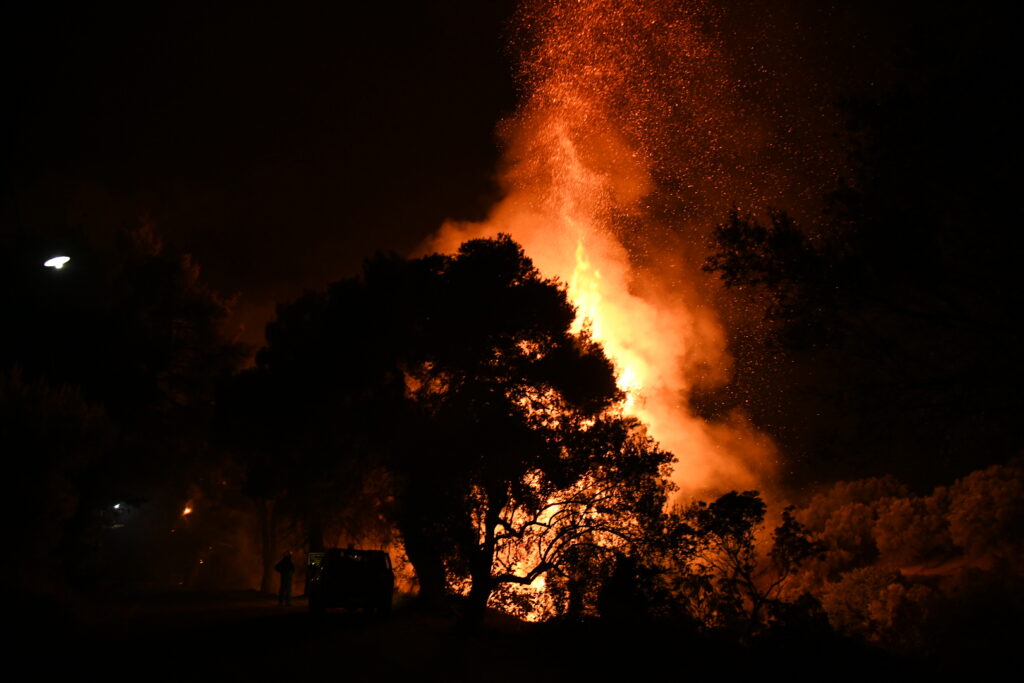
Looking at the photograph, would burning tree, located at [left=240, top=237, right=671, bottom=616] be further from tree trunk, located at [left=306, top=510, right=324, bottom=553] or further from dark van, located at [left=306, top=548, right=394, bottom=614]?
tree trunk, located at [left=306, top=510, right=324, bottom=553]

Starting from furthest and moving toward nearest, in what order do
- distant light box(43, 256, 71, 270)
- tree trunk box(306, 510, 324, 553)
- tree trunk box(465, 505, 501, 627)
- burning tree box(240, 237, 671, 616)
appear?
tree trunk box(306, 510, 324, 553), tree trunk box(465, 505, 501, 627), burning tree box(240, 237, 671, 616), distant light box(43, 256, 71, 270)

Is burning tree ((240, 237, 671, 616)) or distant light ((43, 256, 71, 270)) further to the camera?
burning tree ((240, 237, 671, 616))

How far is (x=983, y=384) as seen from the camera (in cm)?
1125

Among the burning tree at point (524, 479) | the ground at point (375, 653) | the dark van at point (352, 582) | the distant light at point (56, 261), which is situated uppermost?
the distant light at point (56, 261)

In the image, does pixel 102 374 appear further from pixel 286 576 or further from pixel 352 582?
pixel 352 582

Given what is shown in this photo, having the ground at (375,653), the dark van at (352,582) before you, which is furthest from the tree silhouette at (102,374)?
the dark van at (352,582)

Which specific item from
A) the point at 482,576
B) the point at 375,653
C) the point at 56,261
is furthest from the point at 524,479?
the point at 56,261

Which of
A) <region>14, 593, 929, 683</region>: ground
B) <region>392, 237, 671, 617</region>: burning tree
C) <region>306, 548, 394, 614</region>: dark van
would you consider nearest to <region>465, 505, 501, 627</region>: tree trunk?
<region>392, 237, 671, 617</region>: burning tree

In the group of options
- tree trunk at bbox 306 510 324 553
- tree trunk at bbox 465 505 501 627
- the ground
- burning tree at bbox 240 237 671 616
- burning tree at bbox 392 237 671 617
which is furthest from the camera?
tree trunk at bbox 306 510 324 553

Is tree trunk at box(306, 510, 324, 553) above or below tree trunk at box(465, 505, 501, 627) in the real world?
above

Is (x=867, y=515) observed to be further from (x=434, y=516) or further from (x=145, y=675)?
(x=145, y=675)

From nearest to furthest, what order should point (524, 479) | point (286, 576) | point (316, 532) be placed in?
point (524, 479) → point (286, 576) → point (316, 532)

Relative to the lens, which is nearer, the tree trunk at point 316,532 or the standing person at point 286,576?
the standing person at point 286,576

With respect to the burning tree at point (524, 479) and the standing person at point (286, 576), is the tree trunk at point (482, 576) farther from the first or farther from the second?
the standing person at point (286, 576)
